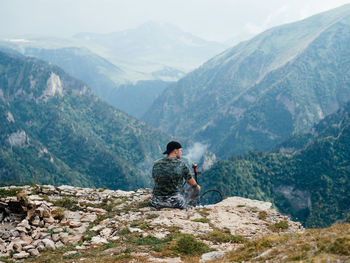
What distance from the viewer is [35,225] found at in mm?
15078

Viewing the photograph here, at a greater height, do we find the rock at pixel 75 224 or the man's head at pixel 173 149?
the man's head at pixel 173 149

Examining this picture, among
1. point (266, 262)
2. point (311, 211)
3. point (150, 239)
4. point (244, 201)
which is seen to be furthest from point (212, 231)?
point (311, 211)

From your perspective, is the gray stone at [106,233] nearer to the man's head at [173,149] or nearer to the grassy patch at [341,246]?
the man's head at [173,149]

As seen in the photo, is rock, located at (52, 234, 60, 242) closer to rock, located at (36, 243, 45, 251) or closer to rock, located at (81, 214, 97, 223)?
rock, located at (36, 243, 45, 251)

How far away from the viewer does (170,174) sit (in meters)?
16.6

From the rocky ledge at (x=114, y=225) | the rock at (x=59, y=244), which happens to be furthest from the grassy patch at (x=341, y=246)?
the rock at (x=59, y=244)

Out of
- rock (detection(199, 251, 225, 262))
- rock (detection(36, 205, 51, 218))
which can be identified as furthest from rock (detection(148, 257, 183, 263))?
rock (detection(36, 205, 51, 218))

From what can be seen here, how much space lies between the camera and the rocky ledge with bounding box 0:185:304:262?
512 inches

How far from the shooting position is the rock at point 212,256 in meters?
11.2

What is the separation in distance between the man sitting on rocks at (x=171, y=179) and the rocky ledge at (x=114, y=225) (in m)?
0.55

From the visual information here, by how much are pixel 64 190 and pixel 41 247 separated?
8.98 m

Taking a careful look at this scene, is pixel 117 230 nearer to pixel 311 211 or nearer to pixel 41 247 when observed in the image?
pixel 41 247

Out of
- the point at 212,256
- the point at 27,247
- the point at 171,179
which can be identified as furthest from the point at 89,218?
the point at 212,256

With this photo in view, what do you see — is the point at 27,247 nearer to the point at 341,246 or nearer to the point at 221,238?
the point at 221,238
